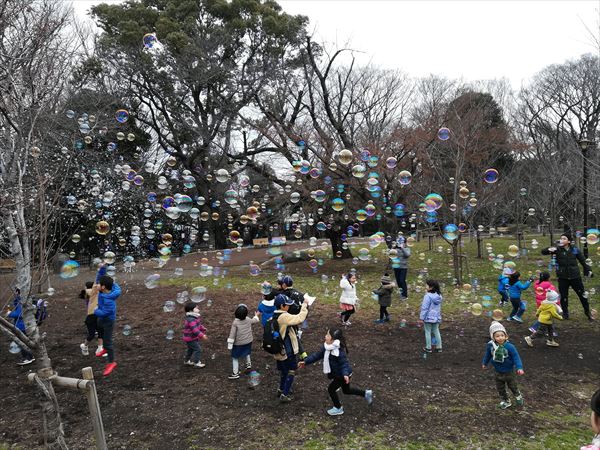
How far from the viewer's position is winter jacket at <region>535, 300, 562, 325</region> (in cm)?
760

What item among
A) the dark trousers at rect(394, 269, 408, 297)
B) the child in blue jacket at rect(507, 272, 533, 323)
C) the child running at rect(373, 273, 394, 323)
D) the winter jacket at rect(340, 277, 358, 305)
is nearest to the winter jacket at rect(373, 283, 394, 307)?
the child running at rect(373, 273, 394, 323)

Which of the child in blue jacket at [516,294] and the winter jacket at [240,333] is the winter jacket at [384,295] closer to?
the child in blue jacket at [516,294]

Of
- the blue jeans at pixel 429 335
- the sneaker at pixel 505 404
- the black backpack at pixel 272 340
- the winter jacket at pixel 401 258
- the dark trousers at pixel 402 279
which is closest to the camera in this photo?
the sneaker at pixel 505 404

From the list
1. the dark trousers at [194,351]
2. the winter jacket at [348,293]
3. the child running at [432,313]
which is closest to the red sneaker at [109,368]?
the dark trousers at [194,351]

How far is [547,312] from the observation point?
7652 millimetres

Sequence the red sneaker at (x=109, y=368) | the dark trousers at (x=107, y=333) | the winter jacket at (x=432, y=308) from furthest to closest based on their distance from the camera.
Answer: the winter jacket at (x=432, y=308) < the dark trousers at (x=107, y=333) < the red sneaker at (x=109, y=368)

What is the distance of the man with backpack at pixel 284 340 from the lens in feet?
17.9

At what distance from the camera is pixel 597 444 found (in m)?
2.15

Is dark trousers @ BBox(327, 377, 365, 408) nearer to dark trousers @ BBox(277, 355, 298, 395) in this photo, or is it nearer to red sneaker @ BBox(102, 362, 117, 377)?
dark trousers @ BBox(277, 355, 298, 395)

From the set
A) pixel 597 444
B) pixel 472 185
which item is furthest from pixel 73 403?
pixel 472 185

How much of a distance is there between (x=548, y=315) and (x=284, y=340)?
17.8 ft

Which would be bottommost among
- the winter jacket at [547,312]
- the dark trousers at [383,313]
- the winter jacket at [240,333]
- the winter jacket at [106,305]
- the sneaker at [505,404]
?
the sneaker at [505,404]

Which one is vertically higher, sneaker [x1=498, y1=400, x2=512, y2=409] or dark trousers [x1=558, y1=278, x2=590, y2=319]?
dark trousers [x1=558, y1=278, x2=590, y2=319]

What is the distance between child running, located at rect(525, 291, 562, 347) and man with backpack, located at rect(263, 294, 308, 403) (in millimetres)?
4925
